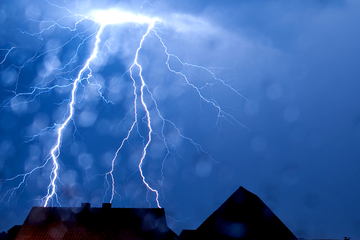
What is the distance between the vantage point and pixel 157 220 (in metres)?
10.5

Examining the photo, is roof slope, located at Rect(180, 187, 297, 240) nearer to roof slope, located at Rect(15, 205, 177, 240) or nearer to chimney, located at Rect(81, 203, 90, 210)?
roof slope, located at Rect(15, 205, 177, 240)

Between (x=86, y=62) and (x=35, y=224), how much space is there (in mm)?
8060

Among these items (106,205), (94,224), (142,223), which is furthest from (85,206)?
(142,223)

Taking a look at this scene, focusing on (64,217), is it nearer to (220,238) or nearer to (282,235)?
(220,238)

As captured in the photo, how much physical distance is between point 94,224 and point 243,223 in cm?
629

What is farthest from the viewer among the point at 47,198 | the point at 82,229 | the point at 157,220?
the point at 47,198

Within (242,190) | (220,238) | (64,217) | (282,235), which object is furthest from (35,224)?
(282,235)

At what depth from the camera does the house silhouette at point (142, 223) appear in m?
6.87

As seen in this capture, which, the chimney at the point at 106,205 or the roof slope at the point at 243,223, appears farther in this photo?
the chimney at the point at 106,205

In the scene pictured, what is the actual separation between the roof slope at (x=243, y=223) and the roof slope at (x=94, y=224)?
3459mm

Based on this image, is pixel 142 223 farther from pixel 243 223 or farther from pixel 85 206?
pixel 243 223

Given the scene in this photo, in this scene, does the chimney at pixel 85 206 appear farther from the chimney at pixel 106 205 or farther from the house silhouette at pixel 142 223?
the chimney at pixel 106 205

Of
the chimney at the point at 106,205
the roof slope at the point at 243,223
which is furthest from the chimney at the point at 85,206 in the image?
the roof slope at the point at 243,223

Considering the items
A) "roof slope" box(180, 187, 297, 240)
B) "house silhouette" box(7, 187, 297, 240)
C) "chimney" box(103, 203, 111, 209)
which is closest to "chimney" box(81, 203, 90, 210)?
"house silhouette" box(7, 187, 297, 240)
